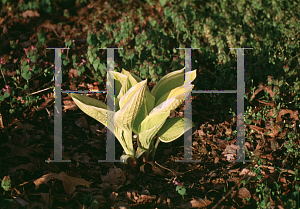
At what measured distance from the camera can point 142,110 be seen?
1.85 m

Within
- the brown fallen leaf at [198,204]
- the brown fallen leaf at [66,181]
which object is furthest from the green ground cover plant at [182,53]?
the brown fallen leaf at [66,181]

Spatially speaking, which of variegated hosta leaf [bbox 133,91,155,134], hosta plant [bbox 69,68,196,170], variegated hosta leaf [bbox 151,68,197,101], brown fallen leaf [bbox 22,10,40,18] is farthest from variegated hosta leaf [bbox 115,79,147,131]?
brown fallen leaf [bbox 22,10,40,18]

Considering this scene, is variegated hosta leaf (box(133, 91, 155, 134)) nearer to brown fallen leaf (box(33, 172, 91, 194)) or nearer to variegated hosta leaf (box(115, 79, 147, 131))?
variegated hosta leaf (box(115, 79, 147, 131))

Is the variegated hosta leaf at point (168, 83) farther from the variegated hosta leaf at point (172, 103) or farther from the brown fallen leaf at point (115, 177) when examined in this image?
the brown fallen leaf at point (115, 177)

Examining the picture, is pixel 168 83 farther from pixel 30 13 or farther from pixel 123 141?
pixel 30 13

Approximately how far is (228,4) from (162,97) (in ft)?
7.49

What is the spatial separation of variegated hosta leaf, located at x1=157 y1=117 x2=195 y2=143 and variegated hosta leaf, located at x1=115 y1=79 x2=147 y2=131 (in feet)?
0.86

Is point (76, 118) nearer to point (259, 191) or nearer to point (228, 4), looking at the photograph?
point (259, 191)

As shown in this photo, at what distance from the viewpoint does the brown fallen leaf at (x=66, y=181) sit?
71.0 inches

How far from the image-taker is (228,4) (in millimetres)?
3617

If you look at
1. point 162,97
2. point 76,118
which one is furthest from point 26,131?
point 162,97

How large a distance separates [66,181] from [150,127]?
61 centimetres

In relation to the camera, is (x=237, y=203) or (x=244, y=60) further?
(x=244, y=60)

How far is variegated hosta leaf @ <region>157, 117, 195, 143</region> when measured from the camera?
6.14 feet
